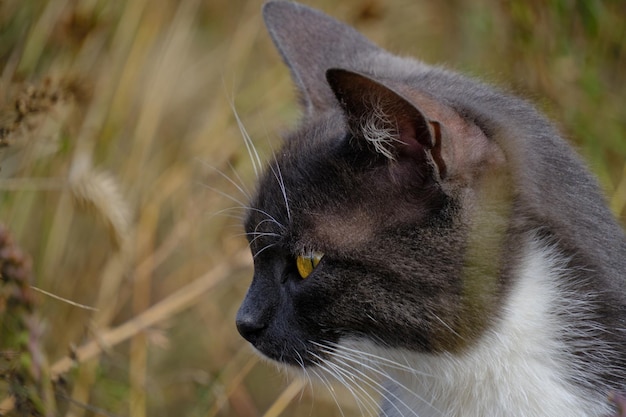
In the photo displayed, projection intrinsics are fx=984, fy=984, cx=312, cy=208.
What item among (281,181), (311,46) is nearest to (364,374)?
(281,181)

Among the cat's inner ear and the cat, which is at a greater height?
the cat's inner ear

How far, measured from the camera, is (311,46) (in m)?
2.43

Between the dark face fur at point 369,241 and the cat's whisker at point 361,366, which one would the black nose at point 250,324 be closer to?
the dark face fur at point 369,241

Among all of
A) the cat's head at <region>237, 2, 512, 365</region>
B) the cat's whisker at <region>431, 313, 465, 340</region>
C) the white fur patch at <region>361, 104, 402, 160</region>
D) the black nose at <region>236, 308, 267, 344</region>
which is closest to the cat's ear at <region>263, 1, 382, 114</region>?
the cat's head at <region>237, 2, 512, 365</region>

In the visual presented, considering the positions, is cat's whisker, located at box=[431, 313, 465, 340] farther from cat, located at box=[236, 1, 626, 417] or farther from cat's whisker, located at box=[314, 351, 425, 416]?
cat's whisker, located at box=[314, 351, 425, 416]

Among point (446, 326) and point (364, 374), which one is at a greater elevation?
point (446, 326)

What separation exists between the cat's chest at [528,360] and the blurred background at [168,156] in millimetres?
703

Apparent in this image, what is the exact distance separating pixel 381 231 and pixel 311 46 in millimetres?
674

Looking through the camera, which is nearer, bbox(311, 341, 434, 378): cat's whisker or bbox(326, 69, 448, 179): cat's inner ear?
bbox(326, 69, 448, 179): cat's inner ear

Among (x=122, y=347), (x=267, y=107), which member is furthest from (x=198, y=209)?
(x=122, y=347)

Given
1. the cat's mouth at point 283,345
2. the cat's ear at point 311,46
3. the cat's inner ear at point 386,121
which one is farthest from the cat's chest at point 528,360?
the cat's ear at point 311,46

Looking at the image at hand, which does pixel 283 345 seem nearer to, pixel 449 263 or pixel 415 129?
pixel 449 263

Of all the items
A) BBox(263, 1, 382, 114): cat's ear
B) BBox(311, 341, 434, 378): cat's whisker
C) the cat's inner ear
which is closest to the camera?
the cat's inner ear

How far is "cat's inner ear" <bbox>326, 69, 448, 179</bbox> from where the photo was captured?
173 cm
